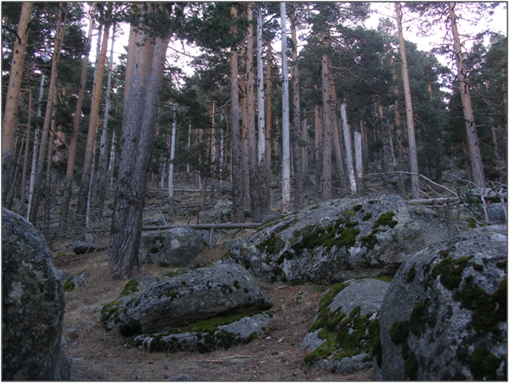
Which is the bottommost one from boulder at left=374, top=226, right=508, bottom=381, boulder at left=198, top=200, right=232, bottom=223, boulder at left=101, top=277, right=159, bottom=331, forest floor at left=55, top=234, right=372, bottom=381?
forest floor at left=55, top=234, right=372, bottom=381

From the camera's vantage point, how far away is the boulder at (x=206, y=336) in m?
5.42

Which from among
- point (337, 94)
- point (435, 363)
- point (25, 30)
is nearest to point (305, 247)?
point (435, 363)

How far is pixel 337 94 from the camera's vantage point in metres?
25.1

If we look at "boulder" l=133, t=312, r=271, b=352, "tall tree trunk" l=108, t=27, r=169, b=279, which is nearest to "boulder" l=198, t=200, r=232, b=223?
"tall tree trunk" l=108, t=27, r=169, b=279

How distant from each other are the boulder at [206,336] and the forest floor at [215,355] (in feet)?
0.38

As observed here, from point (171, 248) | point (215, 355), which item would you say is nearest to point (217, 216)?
point (171, 248)

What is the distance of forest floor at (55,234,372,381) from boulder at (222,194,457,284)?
46 cm

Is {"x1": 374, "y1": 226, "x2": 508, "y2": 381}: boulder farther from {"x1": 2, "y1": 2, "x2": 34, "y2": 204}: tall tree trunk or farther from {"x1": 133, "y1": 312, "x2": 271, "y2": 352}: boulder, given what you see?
{"x1": 2, "y1": 2, "x2": 34, "y2": 204}: tall tree trunk

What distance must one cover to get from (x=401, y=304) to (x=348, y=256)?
3.61 meters

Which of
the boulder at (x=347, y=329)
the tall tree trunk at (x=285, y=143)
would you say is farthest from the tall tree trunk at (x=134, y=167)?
the tall tree trunk at (x=285, y=143)

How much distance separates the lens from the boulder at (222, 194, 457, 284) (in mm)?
6598

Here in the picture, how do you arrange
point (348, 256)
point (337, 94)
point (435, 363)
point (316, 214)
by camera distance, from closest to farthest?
point (435, 363)
point (348, 256)
point (316, 214)
point (337, 94)

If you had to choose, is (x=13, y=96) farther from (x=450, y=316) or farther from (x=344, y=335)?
(x=450, y=316)

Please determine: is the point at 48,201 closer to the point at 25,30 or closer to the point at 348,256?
the point at 25,30
